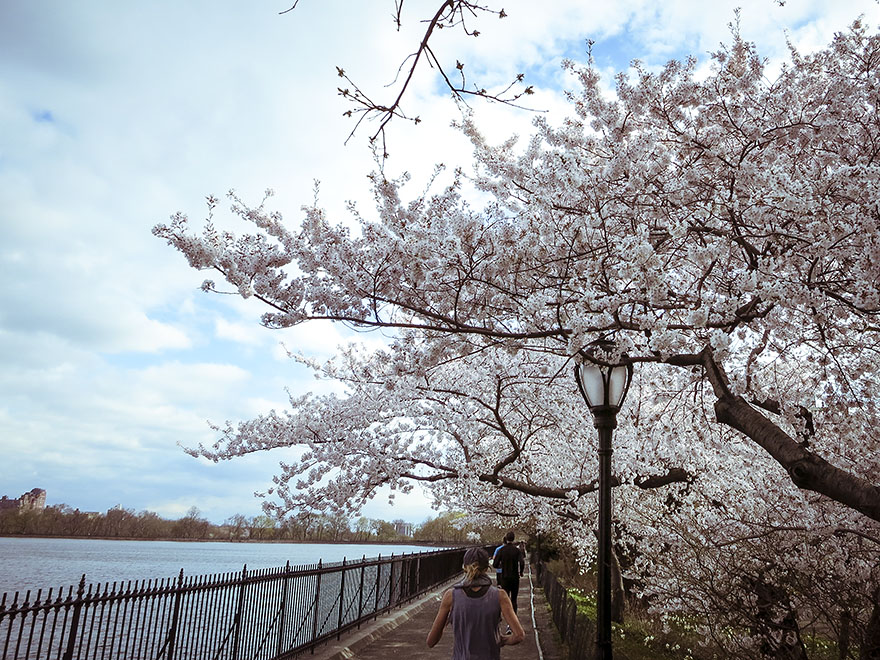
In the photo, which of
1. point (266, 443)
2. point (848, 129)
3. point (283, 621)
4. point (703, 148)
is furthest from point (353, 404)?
point (848, 129)

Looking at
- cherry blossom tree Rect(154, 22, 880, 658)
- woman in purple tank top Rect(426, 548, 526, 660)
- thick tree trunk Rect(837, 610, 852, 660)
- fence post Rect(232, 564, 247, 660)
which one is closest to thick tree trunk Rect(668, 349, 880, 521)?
cherry blossom tree Rect(154, 22, 880, 658)

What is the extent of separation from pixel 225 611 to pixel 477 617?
445 centimetres

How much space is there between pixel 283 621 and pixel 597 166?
23.6 feet

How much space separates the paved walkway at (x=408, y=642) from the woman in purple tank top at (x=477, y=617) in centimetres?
517

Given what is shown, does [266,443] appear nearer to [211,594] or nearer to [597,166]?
[211,594]

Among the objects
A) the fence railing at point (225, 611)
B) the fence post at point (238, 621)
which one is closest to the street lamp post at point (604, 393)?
the fence railing at point (225, 611)

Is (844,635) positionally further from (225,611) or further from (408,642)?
(408,642)

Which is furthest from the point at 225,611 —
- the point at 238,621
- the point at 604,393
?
the point at 604,393

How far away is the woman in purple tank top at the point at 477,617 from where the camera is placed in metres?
4.54

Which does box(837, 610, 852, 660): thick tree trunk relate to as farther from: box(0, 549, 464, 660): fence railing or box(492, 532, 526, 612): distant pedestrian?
box(492, 532, 526, 612): distant pedestrian

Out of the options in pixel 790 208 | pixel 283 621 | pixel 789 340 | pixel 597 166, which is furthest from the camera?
pixel 283 621

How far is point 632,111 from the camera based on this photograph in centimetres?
620

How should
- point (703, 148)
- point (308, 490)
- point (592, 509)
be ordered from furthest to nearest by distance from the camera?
point (592, 509) < point (308, 490) < point (703, 148)

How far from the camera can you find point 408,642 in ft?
36.6
